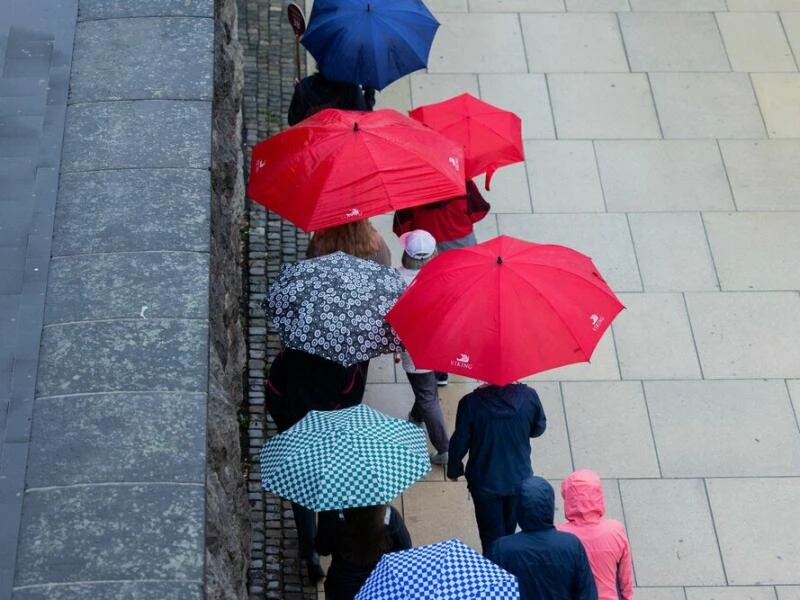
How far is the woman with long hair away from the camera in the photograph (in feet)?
24.4

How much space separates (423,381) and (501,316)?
4.41 ft

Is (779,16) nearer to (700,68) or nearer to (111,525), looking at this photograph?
(700,68)

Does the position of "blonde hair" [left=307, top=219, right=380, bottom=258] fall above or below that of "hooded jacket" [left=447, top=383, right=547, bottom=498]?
above

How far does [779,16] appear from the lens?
38.2ft

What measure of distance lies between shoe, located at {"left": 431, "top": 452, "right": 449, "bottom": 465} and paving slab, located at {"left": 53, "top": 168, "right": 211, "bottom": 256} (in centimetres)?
253

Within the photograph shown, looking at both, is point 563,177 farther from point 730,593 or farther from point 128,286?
point 128,286

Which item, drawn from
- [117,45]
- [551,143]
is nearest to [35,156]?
[117,45]

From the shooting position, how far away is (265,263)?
9047 mm

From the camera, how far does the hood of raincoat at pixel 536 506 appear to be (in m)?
5.55

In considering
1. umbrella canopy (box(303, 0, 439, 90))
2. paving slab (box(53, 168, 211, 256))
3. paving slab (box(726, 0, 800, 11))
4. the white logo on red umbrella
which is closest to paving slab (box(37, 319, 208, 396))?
paving slab (box(53, 168, 211, 256))

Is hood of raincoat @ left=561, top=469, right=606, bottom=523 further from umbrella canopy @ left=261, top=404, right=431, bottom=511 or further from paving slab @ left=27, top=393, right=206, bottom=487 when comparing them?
paving slab @ left=27, top=393, right=206, bottom=487

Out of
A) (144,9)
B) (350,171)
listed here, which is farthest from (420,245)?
(144,9)

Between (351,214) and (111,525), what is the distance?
9.29ft

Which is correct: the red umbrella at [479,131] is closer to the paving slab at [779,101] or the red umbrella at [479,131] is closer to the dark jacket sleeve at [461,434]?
the dark jacket sleeve at [461,434]
